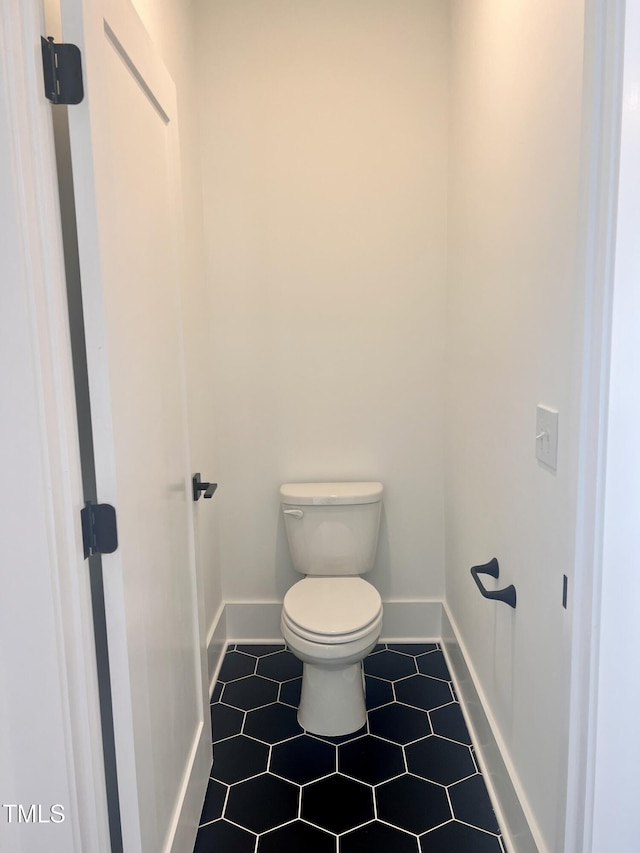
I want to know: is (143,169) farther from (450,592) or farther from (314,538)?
(450,592)

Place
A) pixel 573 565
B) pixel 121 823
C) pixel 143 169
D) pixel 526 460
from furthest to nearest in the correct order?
pixel 526 460 → pixel 143 169 → pixel 121 823 → pixel 573 565

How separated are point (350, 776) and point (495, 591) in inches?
29.5

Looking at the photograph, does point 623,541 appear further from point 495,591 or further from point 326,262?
point 326,262

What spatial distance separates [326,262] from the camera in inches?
98.3

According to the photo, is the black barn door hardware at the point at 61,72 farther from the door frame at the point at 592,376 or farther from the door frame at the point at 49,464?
the door frame at the point at 592,376

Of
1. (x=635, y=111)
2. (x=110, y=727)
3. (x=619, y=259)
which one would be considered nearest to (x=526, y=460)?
(x=619, y=259)

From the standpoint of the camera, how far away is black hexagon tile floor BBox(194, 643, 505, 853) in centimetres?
168

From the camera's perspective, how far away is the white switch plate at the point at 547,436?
50.6 inches

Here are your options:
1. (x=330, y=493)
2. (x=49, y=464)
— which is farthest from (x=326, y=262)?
(x=49, y=464)

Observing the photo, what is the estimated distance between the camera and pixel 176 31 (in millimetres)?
2059

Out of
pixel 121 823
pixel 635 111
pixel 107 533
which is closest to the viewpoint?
pixel 635 111

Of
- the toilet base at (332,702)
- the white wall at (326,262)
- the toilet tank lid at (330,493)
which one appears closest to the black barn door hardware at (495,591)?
the toilet base at (332,702)

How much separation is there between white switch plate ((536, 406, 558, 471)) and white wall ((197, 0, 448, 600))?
3.91 ft

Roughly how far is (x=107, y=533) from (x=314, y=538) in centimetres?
145
